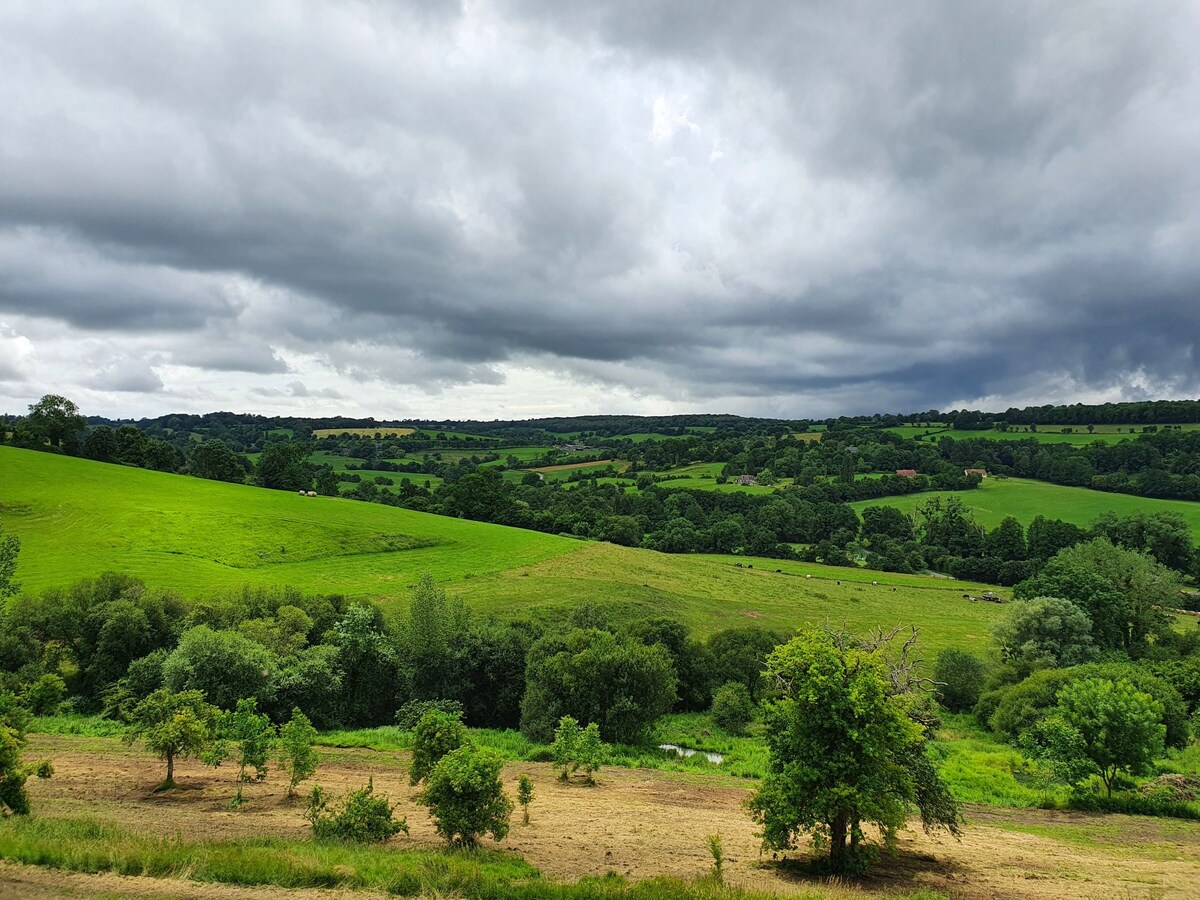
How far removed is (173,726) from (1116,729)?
4126 cm

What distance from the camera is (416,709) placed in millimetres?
43531

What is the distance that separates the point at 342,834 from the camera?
20859mm

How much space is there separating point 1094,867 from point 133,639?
176ft

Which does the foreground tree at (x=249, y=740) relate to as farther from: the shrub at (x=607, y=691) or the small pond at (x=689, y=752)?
the small pond at (x=689, y=752)

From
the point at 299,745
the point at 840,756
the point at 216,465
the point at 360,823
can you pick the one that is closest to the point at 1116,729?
the point at 840,756

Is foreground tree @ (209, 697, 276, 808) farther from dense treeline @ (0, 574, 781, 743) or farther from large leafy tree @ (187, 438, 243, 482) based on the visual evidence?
large leafy tree @ (187, 438, 243, 482)

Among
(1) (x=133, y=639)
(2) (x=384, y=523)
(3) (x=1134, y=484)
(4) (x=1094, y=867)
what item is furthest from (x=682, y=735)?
(3) (x=1134, y=484)

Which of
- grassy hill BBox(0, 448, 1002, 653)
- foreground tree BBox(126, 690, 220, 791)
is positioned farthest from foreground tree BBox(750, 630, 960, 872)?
grassy hill BBox(0, 448, 1002, 653)

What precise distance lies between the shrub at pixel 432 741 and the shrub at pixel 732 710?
30.0 m

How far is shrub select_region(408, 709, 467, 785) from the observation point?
2202 cm

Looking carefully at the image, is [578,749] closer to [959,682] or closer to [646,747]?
[646,747]

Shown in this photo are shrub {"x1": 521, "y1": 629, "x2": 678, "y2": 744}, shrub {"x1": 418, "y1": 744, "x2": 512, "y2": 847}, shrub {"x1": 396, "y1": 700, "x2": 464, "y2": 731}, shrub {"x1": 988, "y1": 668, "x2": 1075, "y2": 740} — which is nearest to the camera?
shrub {"x1": 418, "y1": 744, "x2": 512, "y2": 847}

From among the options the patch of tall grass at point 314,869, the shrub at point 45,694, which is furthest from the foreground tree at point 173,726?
the shrub at point 45,694

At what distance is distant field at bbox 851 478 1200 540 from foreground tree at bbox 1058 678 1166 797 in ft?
361
